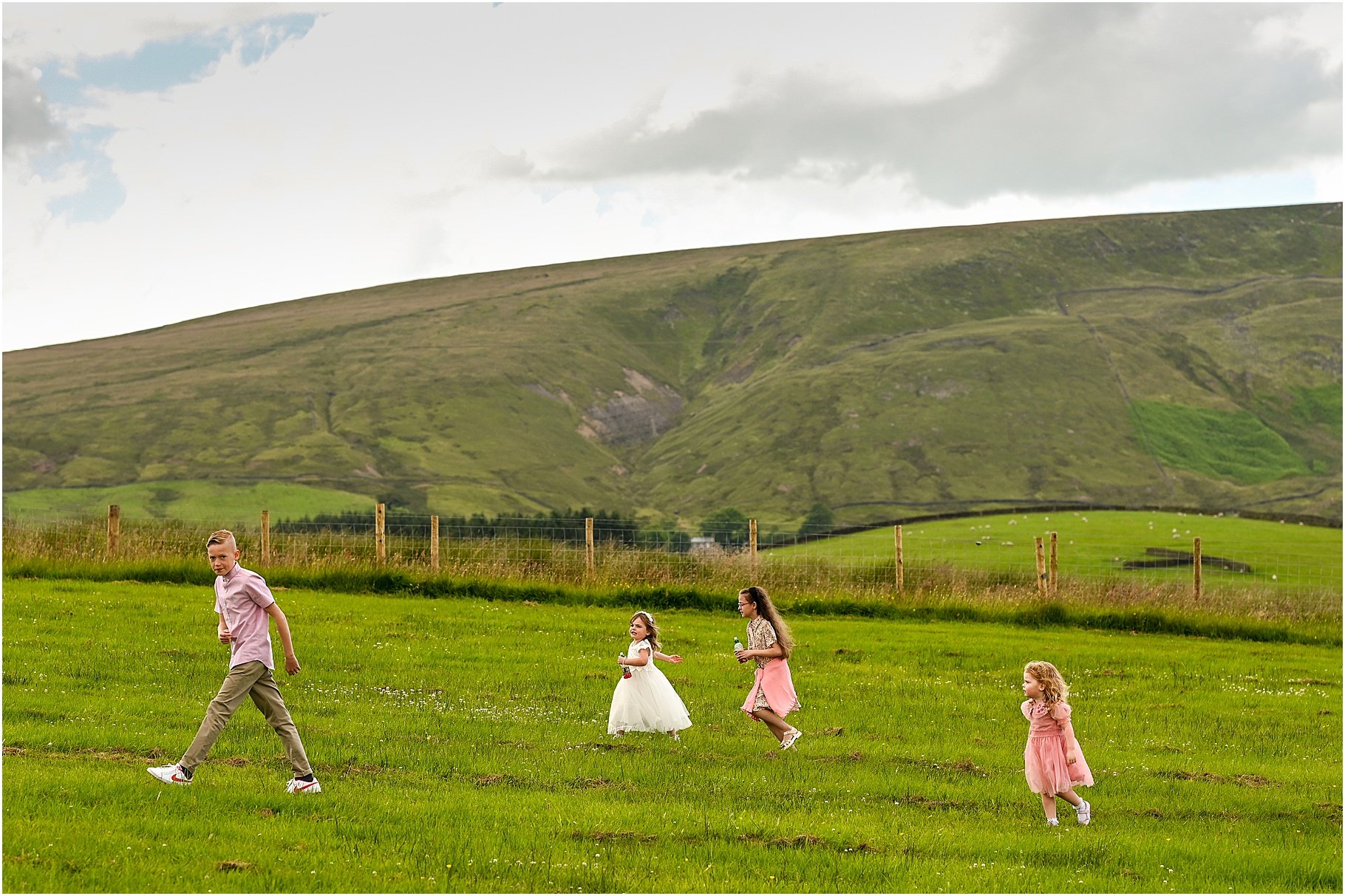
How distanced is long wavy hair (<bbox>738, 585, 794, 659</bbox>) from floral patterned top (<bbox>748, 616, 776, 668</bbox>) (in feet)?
0.15

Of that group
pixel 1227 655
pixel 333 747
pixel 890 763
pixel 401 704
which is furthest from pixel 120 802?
pixel 1227 655

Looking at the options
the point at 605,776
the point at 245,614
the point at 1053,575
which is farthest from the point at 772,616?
the point at 1053,575

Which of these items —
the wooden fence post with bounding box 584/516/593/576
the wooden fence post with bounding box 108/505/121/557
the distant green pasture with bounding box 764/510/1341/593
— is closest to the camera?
the wooden fence post with bounding box 108/505/121/557

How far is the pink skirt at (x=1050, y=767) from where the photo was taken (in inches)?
544

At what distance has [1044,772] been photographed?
13812 mm

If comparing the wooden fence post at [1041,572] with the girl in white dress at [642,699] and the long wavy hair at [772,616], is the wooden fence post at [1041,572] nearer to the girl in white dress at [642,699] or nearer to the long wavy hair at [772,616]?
the long wavy hair at [772,616]

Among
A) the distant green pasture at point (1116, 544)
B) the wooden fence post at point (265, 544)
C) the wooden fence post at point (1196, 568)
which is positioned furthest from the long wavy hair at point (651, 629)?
the distant green pasture at point (1116, 544)

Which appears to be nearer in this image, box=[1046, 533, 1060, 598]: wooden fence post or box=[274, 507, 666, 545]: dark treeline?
box=[1046, 533, 1060, 598]: wooden fence post

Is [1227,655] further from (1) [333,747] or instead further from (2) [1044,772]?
(1) [333,747]

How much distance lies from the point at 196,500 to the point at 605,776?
7207 inches

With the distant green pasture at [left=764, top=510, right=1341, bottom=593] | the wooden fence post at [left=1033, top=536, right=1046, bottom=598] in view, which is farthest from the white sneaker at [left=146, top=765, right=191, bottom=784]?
the distant green pasture at [left=764, top=510, right=1341, bottom=593]

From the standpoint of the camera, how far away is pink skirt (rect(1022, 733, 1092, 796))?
1381 cm

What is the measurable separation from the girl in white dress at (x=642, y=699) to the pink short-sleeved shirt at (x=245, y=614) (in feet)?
18.1

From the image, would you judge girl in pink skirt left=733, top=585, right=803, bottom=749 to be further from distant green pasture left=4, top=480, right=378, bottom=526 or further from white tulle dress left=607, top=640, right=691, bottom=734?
distant green pasture left=4, top=480, right=378, bottom=526
